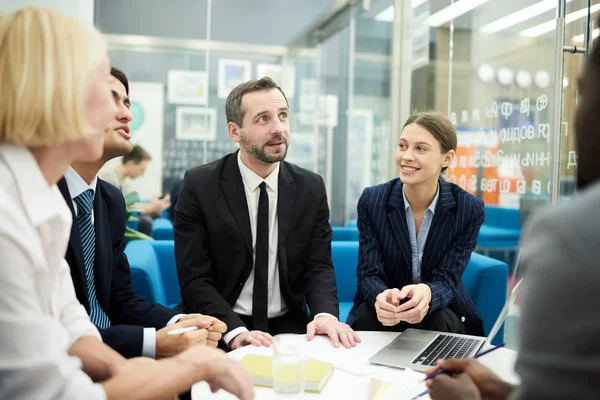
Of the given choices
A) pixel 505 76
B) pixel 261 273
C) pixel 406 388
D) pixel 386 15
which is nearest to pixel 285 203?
pixel 261 273

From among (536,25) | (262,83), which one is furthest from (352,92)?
(262,83)

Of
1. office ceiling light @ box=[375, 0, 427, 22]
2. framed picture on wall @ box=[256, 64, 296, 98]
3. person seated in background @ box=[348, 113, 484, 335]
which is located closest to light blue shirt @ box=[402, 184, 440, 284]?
person seated in background @ box=[348, 113, 484, 335]

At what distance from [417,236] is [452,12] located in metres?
2.67

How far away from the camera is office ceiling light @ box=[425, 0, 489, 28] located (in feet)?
13.5

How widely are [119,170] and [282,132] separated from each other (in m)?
4.15

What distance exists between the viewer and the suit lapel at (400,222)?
Result: 2389 mm

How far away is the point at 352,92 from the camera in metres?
6.43

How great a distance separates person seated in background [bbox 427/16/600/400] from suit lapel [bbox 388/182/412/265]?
1.69 metres

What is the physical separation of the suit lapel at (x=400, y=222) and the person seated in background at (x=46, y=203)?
1402 millimetres

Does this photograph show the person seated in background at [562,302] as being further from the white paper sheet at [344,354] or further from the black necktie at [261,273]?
the black necktie at [261,273]

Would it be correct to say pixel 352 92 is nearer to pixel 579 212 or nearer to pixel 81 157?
pixel 81 157

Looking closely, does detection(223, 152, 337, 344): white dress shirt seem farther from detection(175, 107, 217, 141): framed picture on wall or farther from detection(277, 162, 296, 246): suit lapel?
detection(175, 107, 217, 141): framed picture on wall

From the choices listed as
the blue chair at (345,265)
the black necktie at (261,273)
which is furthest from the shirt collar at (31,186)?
the blue chair at (345,265)

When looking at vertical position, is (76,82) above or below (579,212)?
above
